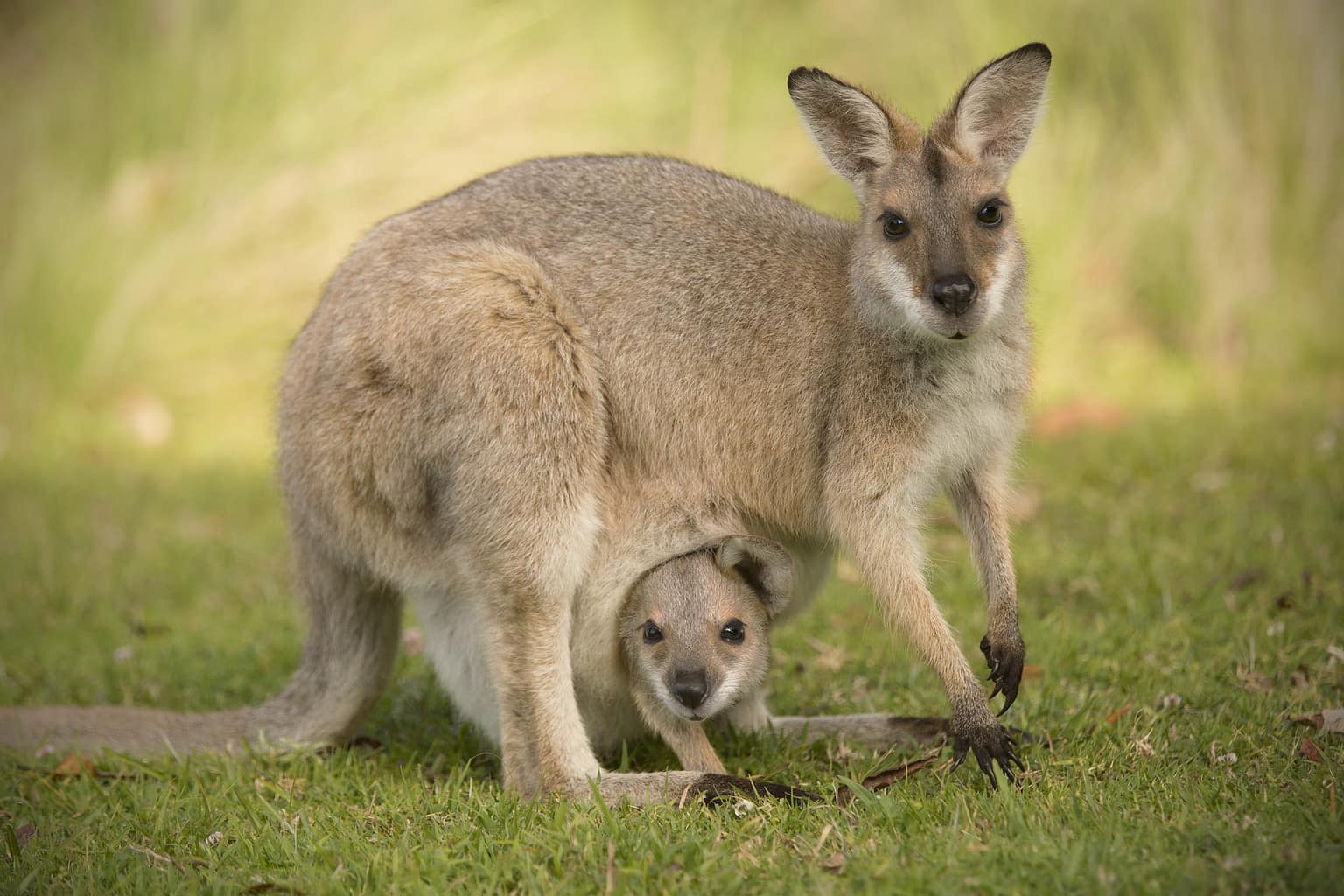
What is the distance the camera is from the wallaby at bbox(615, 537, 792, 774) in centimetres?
373

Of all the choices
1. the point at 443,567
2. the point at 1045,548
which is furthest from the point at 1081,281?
the point at 443,567

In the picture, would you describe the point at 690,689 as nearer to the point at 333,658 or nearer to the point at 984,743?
the point at 984,743

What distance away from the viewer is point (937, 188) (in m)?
3.60

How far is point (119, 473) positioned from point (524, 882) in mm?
5855

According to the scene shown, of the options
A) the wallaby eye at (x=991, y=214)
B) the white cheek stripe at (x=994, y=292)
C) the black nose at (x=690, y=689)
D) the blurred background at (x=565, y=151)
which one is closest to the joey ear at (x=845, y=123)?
the wallaby eye at (x=991, y=214)

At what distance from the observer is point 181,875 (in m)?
3.25

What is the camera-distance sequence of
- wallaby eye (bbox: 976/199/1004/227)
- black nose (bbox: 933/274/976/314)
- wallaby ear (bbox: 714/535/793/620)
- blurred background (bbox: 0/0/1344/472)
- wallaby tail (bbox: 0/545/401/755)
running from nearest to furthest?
black nose (bbox: 933/274/976/314)
wallaby eye (bbox: 976/199/1004/227)
wallaby ear (bbox: 714/535/793/620)
wallaby tail (bbox: 0/545/401/755)
blurred background (bbox: 0/0/1344/472)

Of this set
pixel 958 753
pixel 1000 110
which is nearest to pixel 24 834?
pixel 958 753

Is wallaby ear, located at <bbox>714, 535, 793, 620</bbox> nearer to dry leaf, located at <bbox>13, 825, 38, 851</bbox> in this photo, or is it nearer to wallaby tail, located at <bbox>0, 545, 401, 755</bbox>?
wallaby tail, located at <bbox>0, 545, 401, 755</bbox>

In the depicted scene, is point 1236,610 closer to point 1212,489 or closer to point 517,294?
point 1212,489

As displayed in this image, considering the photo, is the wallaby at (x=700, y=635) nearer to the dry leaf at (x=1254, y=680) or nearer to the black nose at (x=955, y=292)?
the black nose at (x=955, y=292)

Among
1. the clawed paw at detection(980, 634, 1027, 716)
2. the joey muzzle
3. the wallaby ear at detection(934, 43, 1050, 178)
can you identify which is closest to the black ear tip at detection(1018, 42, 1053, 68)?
the wallaby ear at detection(934, 43, 1050, 178)

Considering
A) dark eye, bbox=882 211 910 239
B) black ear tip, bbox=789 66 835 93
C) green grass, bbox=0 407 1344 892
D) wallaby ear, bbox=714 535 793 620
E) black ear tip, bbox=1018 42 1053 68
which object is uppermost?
black ear tip, bbox=1018 42 1053 68

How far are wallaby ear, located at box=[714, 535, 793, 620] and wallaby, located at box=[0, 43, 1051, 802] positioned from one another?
7 cm
